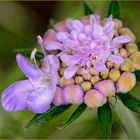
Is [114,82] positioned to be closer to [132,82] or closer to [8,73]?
[132,82]

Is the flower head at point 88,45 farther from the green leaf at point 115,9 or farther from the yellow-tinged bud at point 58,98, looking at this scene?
the green leaf at point 115,9

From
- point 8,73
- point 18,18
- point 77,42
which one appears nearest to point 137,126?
point 77,42

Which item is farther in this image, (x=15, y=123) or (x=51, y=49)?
(x=15, y=123)

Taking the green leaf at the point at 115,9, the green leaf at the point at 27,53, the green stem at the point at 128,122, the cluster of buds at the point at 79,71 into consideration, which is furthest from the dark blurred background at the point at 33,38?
the cluster of buds at the point at 79,71

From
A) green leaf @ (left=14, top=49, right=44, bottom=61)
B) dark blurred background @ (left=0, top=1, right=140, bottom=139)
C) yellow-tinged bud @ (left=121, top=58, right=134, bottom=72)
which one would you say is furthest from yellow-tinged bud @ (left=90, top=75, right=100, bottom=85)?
dark blurred background @ (left=0, top=1, right=140, bottom=139)

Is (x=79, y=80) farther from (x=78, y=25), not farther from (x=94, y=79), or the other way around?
(x=78, y=25)

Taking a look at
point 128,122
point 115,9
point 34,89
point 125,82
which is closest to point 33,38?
point 115,9

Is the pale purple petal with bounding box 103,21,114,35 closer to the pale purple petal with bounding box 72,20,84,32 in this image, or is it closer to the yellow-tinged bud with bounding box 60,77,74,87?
the pale purple petal with bounding box 72,20,84,32
